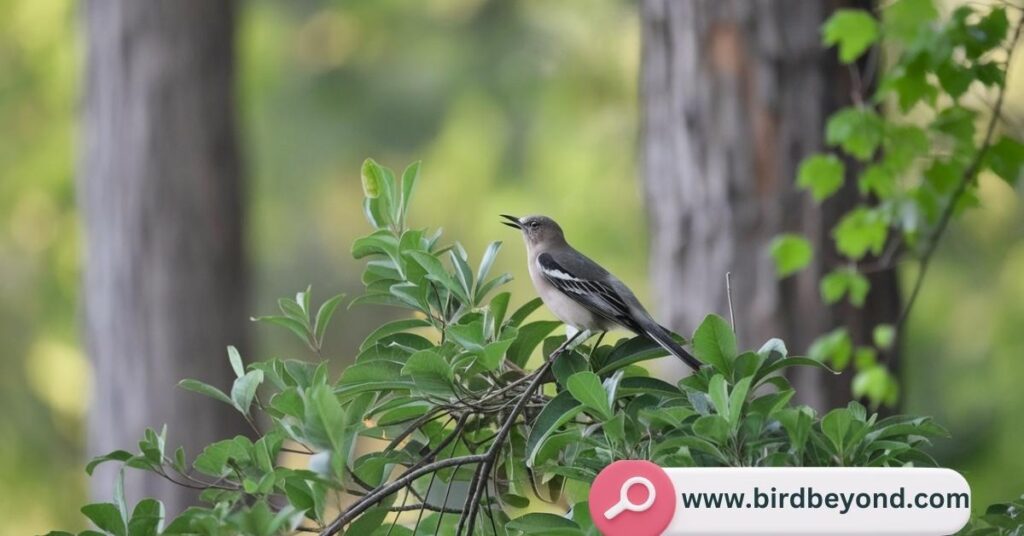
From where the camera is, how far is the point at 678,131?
166 inches

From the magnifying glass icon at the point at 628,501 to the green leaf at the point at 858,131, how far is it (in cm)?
246

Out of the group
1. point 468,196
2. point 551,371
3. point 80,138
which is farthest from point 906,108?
point 468,196

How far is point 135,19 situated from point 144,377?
1917 millimetres

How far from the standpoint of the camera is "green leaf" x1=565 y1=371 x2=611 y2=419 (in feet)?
4.91

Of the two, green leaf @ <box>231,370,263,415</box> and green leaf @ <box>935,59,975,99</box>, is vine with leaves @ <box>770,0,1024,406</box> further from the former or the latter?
green leaf @ <box>231,370,263,415</box>

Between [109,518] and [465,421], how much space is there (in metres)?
0.48

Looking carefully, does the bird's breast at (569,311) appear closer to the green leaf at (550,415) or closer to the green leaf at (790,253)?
the green leaf at (550,415)

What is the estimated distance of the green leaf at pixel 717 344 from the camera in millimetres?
1568

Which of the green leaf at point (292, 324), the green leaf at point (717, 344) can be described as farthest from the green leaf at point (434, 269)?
the green leaf at point (717, 344)

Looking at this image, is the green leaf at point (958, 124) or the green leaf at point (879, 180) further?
the green leaf at point (879, 180)

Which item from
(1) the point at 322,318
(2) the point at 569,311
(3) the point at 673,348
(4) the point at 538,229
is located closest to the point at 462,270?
(1) the point at 322,318

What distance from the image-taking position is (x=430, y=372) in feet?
5.36

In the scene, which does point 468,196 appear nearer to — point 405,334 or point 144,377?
point 144,377

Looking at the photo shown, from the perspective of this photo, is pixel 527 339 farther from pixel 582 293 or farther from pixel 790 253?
pixel 790 253
